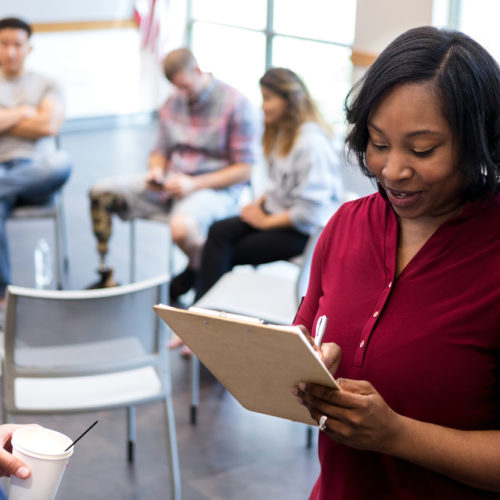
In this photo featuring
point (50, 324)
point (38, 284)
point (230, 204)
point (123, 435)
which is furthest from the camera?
point (38, 284)

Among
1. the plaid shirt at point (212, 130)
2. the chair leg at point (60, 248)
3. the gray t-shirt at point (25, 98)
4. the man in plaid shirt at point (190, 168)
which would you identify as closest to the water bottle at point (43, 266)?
the chair leg at point (60, 248)

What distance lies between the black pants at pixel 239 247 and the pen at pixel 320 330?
2.27m

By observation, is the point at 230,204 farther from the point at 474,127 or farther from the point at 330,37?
the point at 474,127

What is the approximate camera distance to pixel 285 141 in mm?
3514

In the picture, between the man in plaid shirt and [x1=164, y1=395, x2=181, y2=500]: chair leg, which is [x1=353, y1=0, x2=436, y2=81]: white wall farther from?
[x1=164, y1=395, x2=181, y2=500]: chair leg

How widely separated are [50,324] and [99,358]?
207mm

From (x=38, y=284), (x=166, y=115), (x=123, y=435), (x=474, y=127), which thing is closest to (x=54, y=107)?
(x=166, y=115)

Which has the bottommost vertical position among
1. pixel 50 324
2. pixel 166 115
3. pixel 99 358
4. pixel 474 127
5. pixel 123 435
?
pixel 123 435

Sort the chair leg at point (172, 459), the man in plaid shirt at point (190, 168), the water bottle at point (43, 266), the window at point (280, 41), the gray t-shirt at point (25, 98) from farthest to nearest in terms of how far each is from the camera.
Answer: the window at point (280, 41), the water bottle at point (43, 266), the gray t-shirt at point (25, 98), the man in plaid shirt at point (190, 168), the chair leg at point (172, 459)

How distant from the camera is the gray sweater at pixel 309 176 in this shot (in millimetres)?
3443

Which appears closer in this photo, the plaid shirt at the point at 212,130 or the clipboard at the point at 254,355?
the clipboard at the point at 254,355

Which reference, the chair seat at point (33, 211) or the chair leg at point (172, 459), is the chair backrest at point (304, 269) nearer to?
the chair leg at point (172, 459)

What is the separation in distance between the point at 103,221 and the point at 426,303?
3.25 meters

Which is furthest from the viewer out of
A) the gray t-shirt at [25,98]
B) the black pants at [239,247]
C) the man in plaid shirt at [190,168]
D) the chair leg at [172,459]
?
the gray t-shirt at [25,98]
